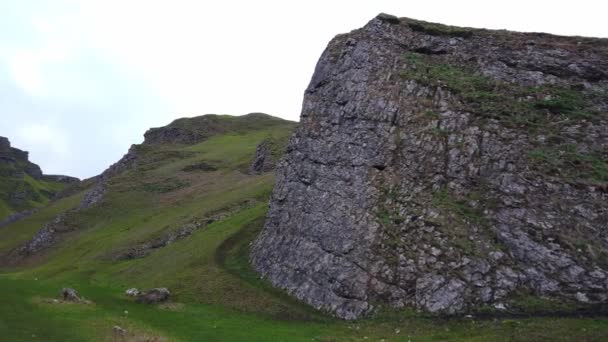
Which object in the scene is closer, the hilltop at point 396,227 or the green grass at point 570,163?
the hilltop at point 396,227

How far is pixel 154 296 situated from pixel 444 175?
25.8 meters

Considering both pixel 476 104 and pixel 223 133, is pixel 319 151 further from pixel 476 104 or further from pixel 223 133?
pixel 223 133

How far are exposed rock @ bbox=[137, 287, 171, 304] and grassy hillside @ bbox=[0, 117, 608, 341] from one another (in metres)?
0.72

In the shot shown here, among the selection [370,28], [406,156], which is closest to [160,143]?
[370,28]

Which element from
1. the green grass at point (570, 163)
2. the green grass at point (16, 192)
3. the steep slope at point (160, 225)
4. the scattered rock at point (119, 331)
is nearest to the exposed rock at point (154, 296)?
the steep slope at point (160, 225)

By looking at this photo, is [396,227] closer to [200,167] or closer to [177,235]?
[177,235]

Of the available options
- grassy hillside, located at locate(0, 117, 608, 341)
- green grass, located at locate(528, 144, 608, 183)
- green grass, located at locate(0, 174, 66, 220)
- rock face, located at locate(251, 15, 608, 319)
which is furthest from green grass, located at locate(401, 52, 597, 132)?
green grass, located at locate(0, 174, 66, 220)

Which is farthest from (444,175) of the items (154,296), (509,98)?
(154,296)

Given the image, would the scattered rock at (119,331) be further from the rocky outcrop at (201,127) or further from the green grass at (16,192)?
the green grass at (16,192)

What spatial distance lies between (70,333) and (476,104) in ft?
119

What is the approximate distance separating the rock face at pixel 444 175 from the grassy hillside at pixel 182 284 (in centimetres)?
247

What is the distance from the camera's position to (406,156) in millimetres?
44469

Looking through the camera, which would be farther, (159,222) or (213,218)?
(159,222)

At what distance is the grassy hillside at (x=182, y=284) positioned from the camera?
3138 centimetres
